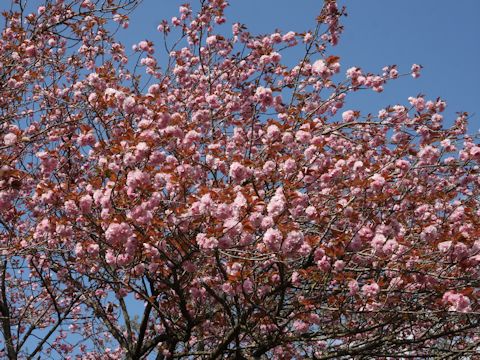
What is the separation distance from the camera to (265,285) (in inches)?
227

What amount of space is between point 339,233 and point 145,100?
2.50 metres

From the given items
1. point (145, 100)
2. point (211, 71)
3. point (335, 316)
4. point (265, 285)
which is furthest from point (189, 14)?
point (335, 316)

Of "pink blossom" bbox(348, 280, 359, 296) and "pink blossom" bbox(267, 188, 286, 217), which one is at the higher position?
"pink blossom" bbox(267, 188, 286, 217)

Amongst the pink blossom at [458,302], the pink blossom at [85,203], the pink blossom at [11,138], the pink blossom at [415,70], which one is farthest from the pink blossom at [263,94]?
the pink blossom at [415,70]

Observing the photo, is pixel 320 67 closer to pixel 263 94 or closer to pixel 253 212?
pixel 263 94

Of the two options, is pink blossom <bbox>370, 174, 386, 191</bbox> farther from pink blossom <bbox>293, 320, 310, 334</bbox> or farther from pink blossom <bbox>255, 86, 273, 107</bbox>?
pink blossom <bbox>255, 86, 273, 107</bbox>

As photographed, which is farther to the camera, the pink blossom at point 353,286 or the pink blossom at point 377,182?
the pink blossom at point 377,182

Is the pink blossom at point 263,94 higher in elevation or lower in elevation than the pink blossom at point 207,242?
higher

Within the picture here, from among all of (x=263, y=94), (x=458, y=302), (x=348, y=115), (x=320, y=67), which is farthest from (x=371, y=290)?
(x=320, y=67)

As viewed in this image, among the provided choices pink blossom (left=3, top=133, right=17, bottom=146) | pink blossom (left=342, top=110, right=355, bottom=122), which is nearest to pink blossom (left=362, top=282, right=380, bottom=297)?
pink blossom (left=342, top=110, right=355, bottom=122)

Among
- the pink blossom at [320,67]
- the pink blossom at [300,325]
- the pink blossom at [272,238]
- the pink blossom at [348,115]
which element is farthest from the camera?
the pink blossom at [348,115]

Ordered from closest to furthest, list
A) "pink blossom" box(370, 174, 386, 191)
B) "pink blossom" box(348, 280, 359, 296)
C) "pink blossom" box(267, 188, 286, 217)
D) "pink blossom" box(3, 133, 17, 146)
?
"pink blossom" box(267, 188, 286, 217), "pink blossom" box(3, 133, 17, 146), "pink blossom" box(348, 280, 359, 296), "pink blossom" box(370, 174, 386, 191)

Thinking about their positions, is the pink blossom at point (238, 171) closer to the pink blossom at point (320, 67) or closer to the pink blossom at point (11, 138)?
the pink blossom at point (11, 138)

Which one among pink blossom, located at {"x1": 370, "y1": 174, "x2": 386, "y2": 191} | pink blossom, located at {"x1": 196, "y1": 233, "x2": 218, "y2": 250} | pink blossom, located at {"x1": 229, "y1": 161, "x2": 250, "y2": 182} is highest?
pink blossom, located at {"x1": 229, "y1": 161, "x2": 250, "y2": 182}
